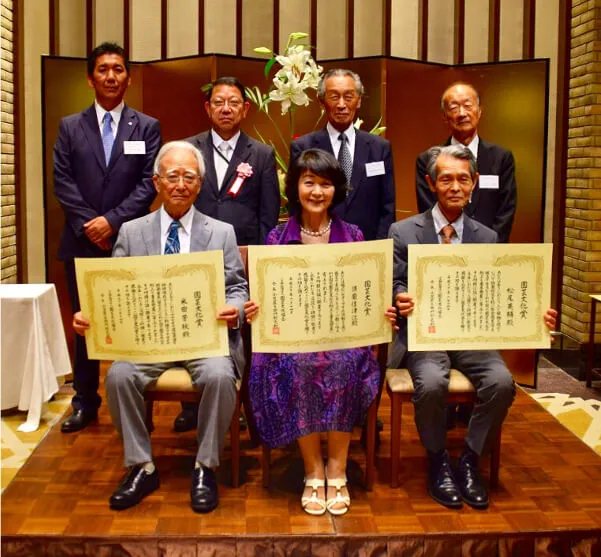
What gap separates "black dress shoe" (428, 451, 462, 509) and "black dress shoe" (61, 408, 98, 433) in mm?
1667

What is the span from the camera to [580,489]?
10.5 feet

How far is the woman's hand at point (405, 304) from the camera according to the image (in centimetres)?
304

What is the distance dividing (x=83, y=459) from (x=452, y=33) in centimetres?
397

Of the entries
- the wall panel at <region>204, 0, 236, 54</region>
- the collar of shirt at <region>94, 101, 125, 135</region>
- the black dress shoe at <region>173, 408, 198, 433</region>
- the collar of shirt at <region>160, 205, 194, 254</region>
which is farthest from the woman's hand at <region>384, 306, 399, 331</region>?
the wall panel at <region>204, 0, 236, 54</region>

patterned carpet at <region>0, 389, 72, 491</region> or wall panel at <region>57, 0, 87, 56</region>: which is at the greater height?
wall panel at <region>57, 0, 87, 56</region>

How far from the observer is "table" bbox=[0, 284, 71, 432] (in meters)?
3.98

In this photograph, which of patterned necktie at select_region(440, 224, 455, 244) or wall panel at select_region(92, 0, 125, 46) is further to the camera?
wall panel at select_region(92, 0, 125, 46)

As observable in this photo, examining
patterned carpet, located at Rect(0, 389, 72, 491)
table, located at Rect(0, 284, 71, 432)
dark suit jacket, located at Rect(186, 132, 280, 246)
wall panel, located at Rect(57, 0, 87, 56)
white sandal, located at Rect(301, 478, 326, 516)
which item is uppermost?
wall panel, located at Rect(57, 0, 87, 56)

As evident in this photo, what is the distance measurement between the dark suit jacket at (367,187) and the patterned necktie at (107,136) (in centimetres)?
82

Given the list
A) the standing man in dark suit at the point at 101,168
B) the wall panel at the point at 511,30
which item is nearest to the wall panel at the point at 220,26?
the wall panel at the point at 511,30

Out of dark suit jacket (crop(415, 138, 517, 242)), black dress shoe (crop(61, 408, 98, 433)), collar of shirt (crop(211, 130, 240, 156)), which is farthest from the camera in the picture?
dark suit jacket (crop(415, 138, 517, 242))

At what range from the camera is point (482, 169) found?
3.97 metres

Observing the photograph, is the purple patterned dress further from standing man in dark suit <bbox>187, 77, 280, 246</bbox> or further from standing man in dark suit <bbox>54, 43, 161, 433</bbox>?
standing man in dark suit <bbox>54, 43, 161, 433</bbox>

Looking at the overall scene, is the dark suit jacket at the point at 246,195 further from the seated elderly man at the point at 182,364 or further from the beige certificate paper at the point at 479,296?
the beige certificate paper at the point at 479,296
